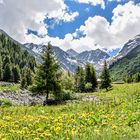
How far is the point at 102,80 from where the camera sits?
88.8m

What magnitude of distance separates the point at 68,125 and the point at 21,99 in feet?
103

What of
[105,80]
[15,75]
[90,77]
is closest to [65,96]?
[105,80]

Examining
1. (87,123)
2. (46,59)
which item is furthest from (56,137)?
(46,59)

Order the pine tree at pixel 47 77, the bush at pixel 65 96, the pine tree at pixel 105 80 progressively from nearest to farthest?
the pine tree at pixel 47 77
the bush at pixel 65 96
the pine tree at pixel 105 80

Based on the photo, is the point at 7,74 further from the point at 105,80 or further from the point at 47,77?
the point at 47,77

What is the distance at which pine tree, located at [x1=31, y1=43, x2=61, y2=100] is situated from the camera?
45.1 m

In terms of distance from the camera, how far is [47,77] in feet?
149

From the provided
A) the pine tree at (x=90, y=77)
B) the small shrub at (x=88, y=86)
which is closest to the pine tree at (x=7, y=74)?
the pine tree at (x=90, y=77)

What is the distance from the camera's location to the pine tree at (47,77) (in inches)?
1775

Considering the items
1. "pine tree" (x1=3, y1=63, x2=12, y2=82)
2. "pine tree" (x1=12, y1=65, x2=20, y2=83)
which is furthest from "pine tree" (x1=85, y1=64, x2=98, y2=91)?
"pine tree" (x1=12, y1=65, x2=20, y2=83)

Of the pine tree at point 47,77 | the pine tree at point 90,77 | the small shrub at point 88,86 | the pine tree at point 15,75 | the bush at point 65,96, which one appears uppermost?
the pine tree at point 15,75

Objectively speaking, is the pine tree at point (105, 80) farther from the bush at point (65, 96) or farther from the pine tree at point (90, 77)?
the bush at point (65, 96)

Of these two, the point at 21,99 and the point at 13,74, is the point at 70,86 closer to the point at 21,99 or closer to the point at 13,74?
the point at 21,99

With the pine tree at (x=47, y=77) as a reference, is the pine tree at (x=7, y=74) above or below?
above
